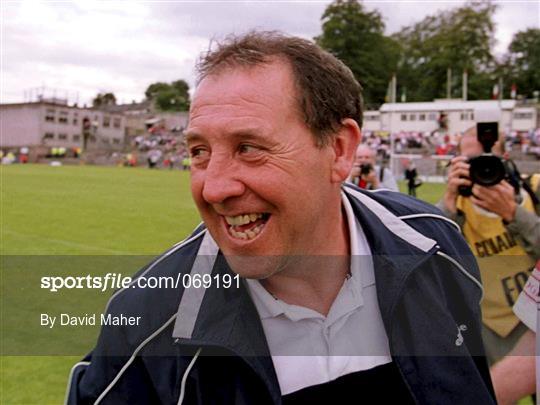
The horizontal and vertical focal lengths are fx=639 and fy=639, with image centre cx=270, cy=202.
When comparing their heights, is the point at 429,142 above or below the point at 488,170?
above

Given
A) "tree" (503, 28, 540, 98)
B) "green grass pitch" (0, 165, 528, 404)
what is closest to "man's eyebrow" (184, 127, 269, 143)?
"green grass pitch" (0, 165, 528, 404)

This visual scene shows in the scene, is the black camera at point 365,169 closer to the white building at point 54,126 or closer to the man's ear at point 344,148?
the man's ear at point 344,148

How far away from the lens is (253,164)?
4.59ft

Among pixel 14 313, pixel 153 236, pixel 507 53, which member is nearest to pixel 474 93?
pixel 507 53

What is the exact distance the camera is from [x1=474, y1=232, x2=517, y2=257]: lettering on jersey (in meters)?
2.92

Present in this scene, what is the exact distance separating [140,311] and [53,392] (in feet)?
8.94

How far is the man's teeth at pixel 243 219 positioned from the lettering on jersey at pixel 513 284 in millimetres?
1763

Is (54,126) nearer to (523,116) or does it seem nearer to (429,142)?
(429,142)

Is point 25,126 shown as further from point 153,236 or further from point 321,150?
point 321,150

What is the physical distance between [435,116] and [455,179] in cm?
4066

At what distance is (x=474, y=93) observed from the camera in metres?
48.4

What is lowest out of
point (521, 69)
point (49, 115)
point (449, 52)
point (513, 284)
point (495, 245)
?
point (513, 284)


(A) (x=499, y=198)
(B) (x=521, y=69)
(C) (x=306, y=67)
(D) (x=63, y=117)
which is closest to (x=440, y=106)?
(B) (x=521, y=69)

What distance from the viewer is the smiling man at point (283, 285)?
1406 mm
